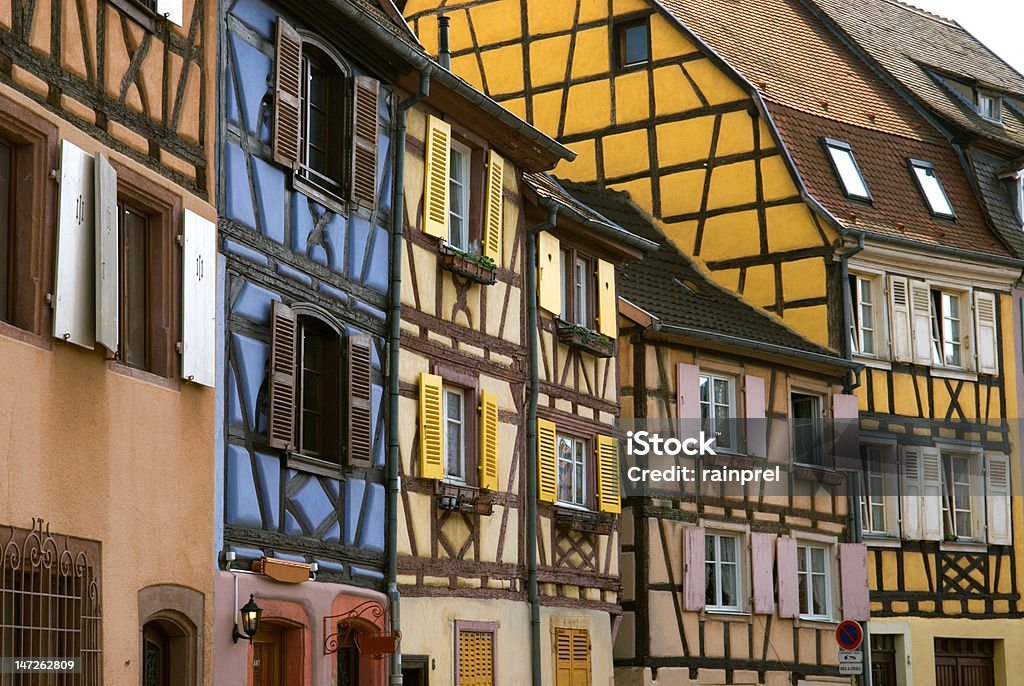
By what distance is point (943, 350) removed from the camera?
30.2 m

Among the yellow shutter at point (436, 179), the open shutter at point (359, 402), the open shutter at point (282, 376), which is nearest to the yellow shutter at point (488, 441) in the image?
the yellow shutter at point (436, 179)

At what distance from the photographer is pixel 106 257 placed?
38.0 ft

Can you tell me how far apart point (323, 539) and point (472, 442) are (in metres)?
3.76

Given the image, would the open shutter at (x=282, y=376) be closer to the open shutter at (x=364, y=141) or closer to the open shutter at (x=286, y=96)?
the open shutter at (x=286, y=96)

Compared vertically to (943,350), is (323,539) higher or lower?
lower

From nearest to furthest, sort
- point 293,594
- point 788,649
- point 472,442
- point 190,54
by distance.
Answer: point 190,54 < point 293,594 < point 472,442 < point 788,649

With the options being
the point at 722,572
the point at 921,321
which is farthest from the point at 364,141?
the point at 921,321

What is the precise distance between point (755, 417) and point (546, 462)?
6.24 m

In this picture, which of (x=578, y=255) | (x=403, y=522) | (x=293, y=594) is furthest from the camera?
(x=578, y=255)

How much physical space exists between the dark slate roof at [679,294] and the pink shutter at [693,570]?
9.31 feet

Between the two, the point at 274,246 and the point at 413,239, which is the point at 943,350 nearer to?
the point at 413,239

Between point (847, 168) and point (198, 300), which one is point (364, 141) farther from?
point (847, 168)

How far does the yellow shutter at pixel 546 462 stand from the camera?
20438 millimetres

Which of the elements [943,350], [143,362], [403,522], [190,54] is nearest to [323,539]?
[403,522]
